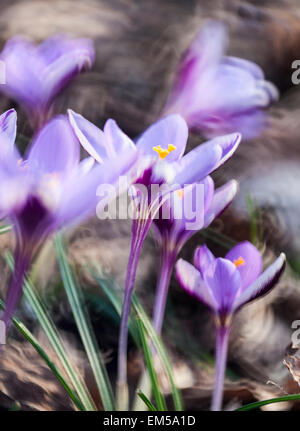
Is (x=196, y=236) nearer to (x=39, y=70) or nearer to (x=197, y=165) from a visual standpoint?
(x=197, y=165)

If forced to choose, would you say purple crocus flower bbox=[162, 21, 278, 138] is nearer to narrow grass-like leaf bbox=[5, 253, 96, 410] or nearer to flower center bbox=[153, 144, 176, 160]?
flower center bbox=[153, 144, 176, 160]

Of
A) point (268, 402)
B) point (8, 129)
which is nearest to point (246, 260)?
point (268, 402)

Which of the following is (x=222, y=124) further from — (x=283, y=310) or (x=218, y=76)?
(x=283, y=310)

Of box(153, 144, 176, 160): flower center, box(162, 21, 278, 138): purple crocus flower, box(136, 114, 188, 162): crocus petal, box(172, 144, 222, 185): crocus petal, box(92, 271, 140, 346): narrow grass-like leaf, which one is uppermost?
box(162, 21, 278, 138): purple crocus flower

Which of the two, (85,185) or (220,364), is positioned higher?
(85,185)

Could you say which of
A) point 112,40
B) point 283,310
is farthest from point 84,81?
point 283,310

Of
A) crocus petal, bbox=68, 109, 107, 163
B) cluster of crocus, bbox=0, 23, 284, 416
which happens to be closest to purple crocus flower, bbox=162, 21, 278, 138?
cluster of crocus, bbox=0, 23, 284, 416

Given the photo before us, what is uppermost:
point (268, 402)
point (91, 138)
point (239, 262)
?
point (91, 138)
